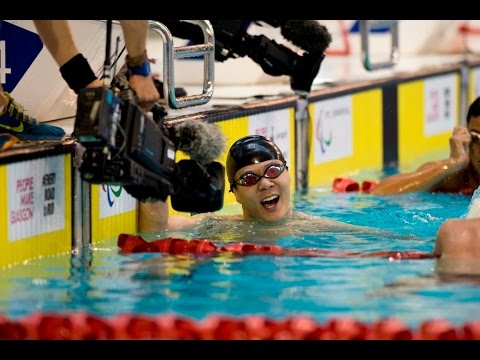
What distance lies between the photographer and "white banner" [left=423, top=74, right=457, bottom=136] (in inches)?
352

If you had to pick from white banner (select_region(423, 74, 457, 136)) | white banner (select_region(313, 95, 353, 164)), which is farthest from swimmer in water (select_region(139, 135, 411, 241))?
white banner (select_region(423, 74, 457, 136))

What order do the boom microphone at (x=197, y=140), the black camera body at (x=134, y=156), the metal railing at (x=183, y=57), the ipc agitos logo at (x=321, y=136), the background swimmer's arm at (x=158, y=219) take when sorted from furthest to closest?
the ipc agitos logo at (x=321, y=136), the metal railing at (x=183, y=57), the background swimmer's arm at (x=158, y=219), the boom microphone at (x=197, y=140), the black camera body at (x=134, y=156)

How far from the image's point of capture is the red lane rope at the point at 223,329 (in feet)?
12.7

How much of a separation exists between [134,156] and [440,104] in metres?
4.95

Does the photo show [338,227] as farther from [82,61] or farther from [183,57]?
[82,61]

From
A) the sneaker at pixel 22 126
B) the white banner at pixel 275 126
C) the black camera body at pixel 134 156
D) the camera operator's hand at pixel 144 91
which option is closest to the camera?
the black camera body at pixel 134 156

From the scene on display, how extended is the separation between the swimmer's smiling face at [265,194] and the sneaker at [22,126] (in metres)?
0.78

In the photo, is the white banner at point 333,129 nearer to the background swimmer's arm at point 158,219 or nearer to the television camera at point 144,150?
the background swimmer's arm at point 158,219

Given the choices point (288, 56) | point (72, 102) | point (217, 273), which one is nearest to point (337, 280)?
point (217, 273)

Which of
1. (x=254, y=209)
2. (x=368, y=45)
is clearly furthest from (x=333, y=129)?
(x=254, y=209)

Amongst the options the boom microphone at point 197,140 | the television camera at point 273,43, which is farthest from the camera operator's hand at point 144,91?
the television camera at point 273,43

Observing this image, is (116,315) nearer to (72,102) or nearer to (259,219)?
(259,219)

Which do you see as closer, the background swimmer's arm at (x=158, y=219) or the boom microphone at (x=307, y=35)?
the background swimmer's arm at (x=158, y=219)
